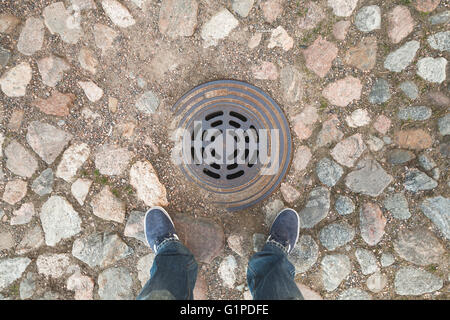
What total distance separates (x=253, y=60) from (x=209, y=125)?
0.54m

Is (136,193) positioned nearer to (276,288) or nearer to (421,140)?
(276,288)

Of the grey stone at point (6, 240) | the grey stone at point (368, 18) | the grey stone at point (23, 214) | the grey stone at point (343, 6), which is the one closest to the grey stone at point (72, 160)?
the grey stone at point (23, 214)

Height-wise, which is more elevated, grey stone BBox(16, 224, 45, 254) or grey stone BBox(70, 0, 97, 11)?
grey stone BBox(70, 0, 97, 11)

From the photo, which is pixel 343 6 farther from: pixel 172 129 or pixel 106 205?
pixel 106 205

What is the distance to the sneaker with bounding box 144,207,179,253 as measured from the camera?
1999mm

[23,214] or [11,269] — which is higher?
[23,214]

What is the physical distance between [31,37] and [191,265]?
187 centimetres

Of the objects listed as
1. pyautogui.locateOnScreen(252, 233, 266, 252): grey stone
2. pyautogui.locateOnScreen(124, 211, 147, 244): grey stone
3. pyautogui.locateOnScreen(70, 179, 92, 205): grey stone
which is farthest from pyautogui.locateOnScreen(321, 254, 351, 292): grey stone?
pyautogui.locateOnScreen(70, 179, 92, 205): grey stone

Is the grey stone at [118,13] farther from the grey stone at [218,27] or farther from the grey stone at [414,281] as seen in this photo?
the grey stone at [414,281]

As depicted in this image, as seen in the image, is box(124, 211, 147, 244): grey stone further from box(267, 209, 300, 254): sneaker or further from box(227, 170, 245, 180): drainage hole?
box(267, 209, 300, 254): sneaker

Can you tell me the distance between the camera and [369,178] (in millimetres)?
2072

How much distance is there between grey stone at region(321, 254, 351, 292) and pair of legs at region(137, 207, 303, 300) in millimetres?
274

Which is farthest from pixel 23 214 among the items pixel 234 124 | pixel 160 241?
pixel 234 124

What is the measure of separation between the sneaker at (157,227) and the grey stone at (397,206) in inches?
58.2
